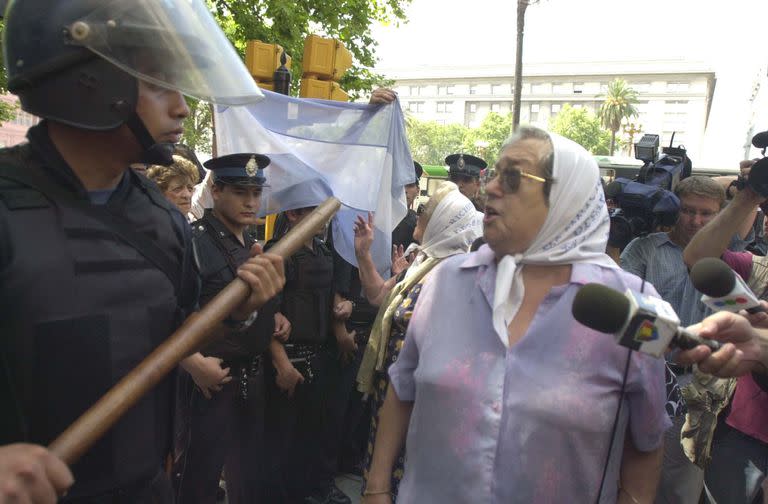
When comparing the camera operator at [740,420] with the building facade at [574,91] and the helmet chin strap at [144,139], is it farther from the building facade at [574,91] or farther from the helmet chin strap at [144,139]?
the building facade at [574,91]

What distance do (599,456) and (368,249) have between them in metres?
2.30

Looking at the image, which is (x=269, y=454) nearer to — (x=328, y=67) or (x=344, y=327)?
(x=344, y=327)

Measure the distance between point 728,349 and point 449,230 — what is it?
6.76 feet

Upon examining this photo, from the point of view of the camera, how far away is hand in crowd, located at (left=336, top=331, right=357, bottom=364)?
4.48 metres

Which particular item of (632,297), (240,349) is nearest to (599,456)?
(632,297)

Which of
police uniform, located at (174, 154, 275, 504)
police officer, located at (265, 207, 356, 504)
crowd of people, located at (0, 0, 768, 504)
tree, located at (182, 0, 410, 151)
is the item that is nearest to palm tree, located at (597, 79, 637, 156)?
tree, located at (182, 0, 410, 151)

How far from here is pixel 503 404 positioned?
73.1 inches

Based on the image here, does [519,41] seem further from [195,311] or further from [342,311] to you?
[195,311]

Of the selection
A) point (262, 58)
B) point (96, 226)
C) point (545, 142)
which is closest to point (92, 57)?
point (96, 226)

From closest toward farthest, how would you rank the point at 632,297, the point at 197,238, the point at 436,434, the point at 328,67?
the point at 632,297 → the point at 436,434 → the point at 197,238 → the point at 328,67

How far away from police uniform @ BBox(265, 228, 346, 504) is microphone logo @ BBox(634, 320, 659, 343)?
3.01 metres

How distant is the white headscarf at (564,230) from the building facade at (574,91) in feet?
292

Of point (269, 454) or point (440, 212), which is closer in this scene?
point (440, 212)

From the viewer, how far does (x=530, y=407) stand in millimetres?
1815
